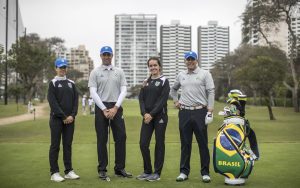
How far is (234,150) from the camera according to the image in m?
6.38

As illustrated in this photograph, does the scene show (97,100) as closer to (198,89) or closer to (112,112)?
(112,112)

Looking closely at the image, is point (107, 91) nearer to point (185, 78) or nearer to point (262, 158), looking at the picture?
point (185, 78)

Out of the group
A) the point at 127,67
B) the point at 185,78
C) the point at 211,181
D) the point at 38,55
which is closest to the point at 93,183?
the point at 211,181

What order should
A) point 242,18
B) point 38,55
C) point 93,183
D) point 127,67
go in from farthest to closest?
point 127,67
point 38,55
point 242,18
point 93,183

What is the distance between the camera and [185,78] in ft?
23.6

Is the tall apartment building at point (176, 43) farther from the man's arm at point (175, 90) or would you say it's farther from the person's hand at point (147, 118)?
the person's hand at point (147, 118)

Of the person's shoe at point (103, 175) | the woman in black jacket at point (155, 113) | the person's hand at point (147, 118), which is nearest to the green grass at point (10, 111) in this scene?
the person's shoe at point (103, 175)

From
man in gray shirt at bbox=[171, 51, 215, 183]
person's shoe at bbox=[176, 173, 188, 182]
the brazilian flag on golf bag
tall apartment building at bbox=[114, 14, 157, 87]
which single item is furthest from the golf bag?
tall apartment building at bbox=[114, 14, 157, 87]

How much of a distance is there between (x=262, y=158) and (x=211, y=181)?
2860mm

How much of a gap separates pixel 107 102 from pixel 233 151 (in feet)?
7.74

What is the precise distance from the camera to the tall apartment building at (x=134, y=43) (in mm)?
166250

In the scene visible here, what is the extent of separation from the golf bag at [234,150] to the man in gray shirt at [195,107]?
19.0 inches

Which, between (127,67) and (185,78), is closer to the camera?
(185,78)

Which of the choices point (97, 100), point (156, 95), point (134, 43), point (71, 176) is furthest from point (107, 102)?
point (134, 43)
